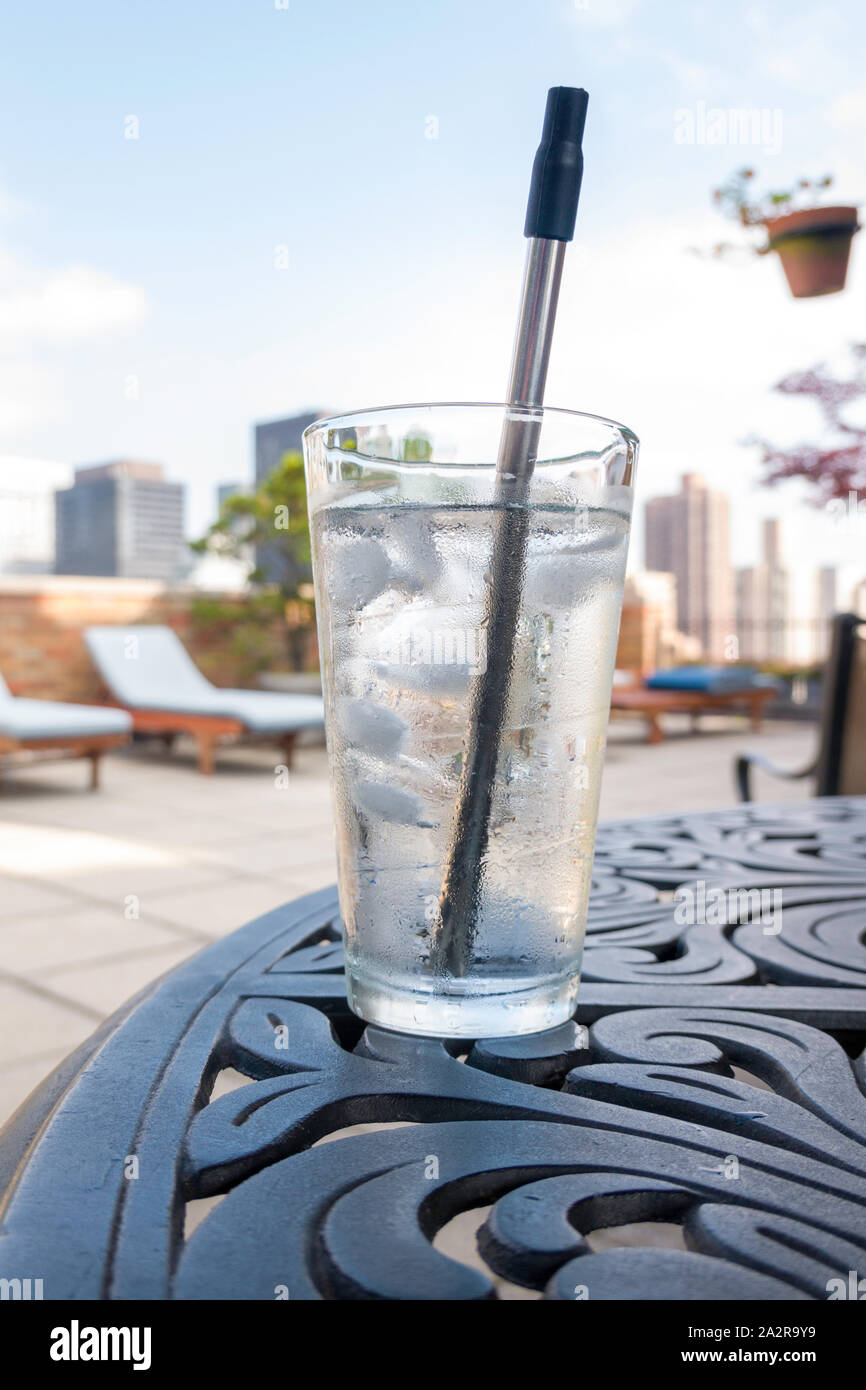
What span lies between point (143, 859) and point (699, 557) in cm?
1147

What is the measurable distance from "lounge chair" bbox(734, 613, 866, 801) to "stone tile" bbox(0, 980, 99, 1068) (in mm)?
1986

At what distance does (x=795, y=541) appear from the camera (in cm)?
1371

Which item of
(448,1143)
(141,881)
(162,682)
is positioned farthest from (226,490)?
(448,1143)

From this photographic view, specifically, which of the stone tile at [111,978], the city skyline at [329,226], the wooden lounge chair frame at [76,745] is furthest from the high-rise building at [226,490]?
the stone tile at [111,978]

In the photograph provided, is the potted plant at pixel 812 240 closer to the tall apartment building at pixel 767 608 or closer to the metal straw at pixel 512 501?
the metal straw at pixel 512 501

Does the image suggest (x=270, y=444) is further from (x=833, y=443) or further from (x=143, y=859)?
(x=143, y=859)

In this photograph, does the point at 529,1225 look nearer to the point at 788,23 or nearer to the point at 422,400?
the point at 422,400

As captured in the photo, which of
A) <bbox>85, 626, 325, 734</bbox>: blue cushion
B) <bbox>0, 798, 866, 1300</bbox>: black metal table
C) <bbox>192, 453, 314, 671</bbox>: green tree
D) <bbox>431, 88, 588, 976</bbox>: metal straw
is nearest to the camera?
<bbox>0, 798, 866, 1300</bbox>: black metal table

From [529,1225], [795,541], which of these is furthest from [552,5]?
[795,541]

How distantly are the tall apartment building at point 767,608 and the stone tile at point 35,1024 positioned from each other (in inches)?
449

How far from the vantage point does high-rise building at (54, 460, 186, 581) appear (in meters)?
8.95

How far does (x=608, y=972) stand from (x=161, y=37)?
333 inches

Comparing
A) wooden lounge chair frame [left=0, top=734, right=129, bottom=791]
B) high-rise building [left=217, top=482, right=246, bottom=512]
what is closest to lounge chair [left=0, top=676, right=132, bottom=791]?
wooden lounge chair frame [left=0, top=734, right=129, bottom=791]

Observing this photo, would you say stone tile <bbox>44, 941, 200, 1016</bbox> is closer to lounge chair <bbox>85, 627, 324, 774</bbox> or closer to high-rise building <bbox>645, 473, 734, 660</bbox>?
lounge chair <bbox>85, 627, 324, 774</bbox>
